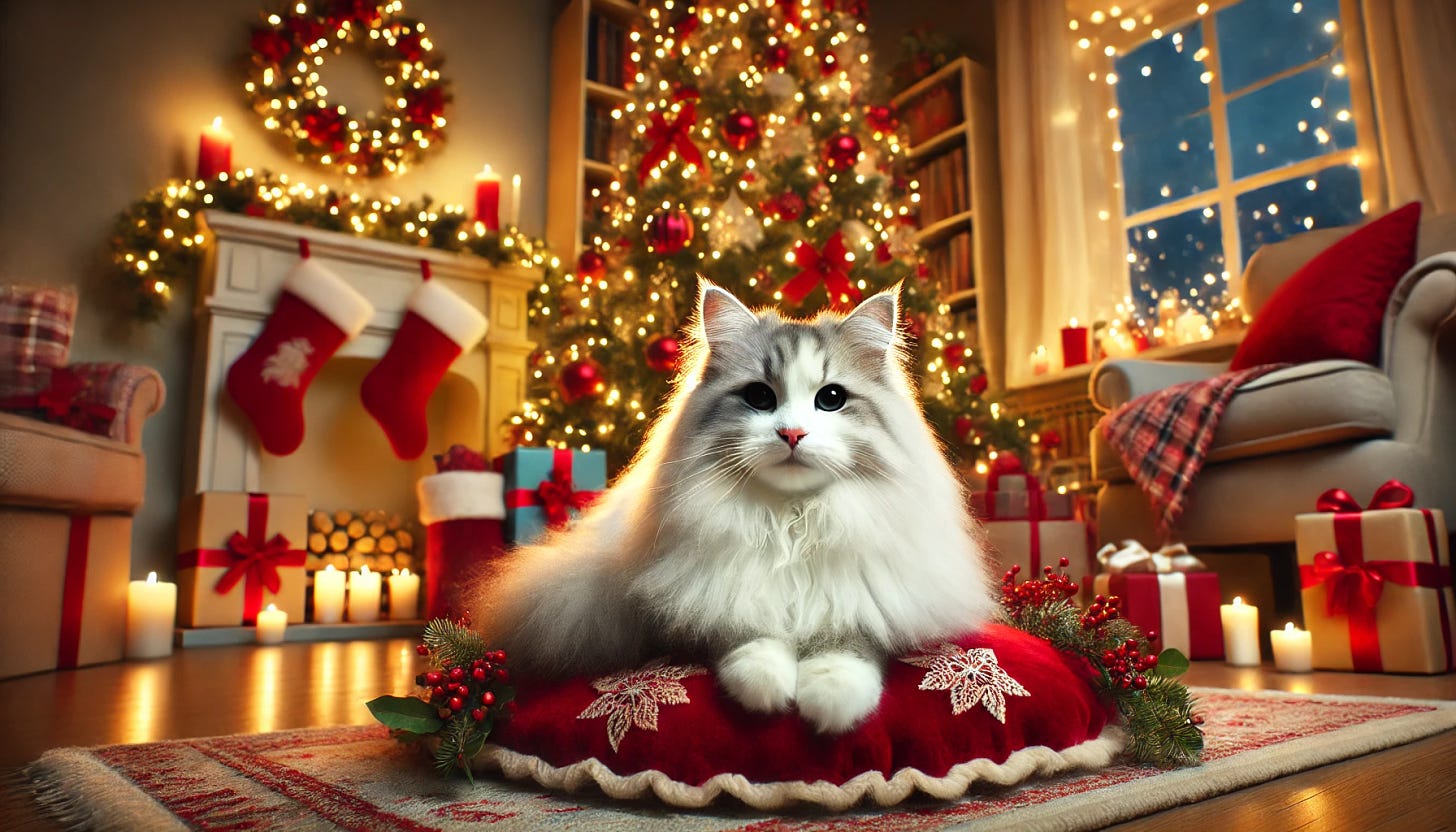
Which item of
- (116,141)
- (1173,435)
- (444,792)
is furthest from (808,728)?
(116,141)

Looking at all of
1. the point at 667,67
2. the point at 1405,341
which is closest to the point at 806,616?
the point at 1405,341

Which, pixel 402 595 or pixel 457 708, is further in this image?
pixel 402 595

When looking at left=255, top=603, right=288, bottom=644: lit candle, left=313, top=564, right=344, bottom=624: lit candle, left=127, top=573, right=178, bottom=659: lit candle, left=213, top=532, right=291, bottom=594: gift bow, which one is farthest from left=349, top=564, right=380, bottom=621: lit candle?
left=127, top=573, right=178, bottom=659: lit candle

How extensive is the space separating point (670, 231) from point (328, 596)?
1.88m

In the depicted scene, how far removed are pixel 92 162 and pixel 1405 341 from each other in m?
4.47

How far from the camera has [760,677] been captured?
858mm

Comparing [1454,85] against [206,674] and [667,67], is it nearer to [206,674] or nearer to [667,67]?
[667,67]

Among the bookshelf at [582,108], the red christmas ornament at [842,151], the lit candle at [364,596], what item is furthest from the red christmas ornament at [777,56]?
the lit candle at [364,596]

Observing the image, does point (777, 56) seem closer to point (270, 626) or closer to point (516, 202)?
point (516, 202)

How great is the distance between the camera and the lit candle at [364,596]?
359cm

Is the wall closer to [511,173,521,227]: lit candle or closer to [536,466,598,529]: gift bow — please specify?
[511,173,521,227]: lit candle

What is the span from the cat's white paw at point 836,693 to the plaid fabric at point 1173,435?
2014mm

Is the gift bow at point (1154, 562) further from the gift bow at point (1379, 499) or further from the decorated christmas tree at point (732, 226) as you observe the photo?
the decorated christmas tree at point (732, 226)

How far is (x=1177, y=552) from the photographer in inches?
93.2
